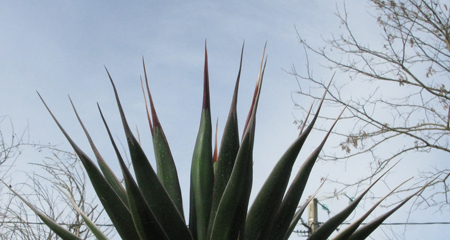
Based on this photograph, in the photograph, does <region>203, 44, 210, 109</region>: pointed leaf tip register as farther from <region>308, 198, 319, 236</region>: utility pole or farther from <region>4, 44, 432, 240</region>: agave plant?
<region>308, 198, 319, 236</region>: utility pole

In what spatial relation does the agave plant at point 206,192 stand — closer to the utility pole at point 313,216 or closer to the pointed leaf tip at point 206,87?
the pointed leaf tip at point 206,87

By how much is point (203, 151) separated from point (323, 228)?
47cm

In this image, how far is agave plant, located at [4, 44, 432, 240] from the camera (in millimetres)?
1257

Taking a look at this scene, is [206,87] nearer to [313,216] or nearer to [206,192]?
[206,192]

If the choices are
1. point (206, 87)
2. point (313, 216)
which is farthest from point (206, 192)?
point (313, 216)

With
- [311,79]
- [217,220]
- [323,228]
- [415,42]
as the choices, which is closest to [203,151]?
[217,220]

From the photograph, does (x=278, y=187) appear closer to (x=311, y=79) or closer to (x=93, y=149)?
(x=93, y=149)

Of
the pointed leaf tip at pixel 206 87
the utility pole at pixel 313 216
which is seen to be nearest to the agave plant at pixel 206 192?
the pointed leaf tip at pixel 206 87

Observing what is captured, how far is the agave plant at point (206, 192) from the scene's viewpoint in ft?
4.12

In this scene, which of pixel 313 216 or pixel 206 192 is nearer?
pixel 206 192

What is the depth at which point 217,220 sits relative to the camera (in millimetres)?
1307

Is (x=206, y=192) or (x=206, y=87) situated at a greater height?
(x=206, y=87)

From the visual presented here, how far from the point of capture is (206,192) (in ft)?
4.96

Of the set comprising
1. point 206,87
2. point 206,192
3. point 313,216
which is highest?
point 313,216
